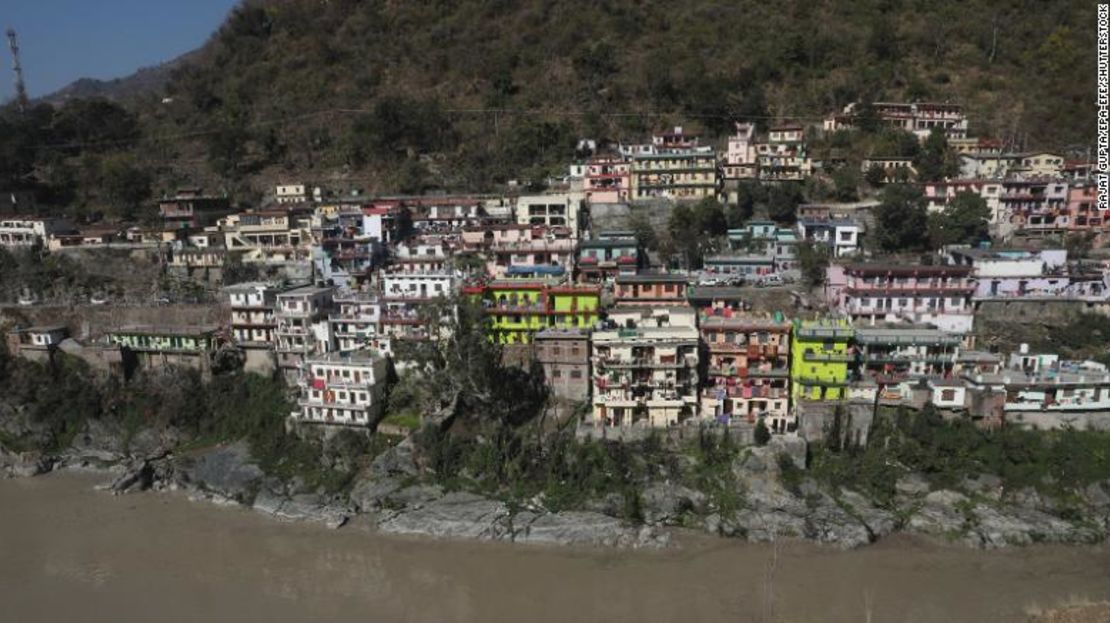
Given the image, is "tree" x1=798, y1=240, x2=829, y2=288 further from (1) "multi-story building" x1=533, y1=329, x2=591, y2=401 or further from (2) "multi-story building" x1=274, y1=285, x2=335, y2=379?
(2) "multi-story building" x1=274, y1=285, x2=335, y2=379

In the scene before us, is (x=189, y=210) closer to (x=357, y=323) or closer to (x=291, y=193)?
(x=291, y=193)

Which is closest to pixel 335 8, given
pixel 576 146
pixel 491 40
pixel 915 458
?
pixel 491 40

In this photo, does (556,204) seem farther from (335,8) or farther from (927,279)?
(335,8)

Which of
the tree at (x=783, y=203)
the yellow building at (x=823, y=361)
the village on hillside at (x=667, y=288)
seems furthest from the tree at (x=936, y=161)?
the yellow building at (x=823, y=361)

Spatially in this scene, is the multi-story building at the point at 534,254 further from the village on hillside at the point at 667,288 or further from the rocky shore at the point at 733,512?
the rocky shore at the point at 733,512

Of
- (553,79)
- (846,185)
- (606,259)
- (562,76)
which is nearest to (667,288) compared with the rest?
(606,259)

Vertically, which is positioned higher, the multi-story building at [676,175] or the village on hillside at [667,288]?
the multi-story building at [676,175]
